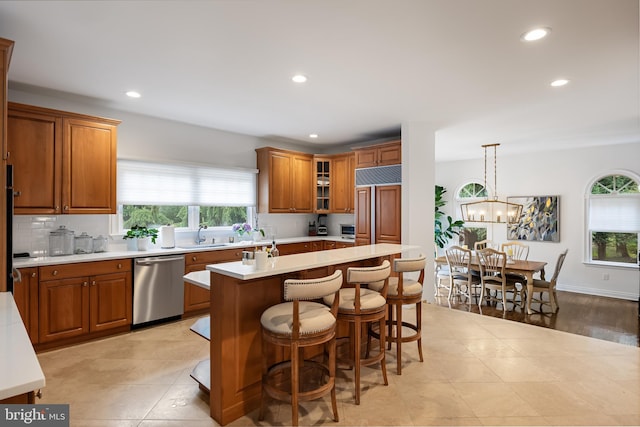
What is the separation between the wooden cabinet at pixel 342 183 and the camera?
596 centimetres

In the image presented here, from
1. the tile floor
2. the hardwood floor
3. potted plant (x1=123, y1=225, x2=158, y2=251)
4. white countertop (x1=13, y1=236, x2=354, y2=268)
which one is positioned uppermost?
potted plant (x1=123, y1=225, x2=158, y2=251)

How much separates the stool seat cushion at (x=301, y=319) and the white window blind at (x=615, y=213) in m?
6.84

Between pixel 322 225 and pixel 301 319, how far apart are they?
453cm

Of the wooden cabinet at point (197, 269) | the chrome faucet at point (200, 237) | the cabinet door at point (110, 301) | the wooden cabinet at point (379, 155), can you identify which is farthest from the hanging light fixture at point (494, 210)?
the cabinet door at point (110, 301)

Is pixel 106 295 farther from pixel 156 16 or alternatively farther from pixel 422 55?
pixel 422 55

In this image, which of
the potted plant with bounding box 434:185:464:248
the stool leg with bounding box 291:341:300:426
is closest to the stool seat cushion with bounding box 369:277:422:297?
the stool leg with bounding box 291:341:300:426

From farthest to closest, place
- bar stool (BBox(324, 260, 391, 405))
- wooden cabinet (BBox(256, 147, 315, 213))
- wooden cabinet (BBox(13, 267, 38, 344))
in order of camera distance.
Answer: wooden cabinet (BBox(256, 147, 315, 213)), wooden cabinet (BBox(13, 267, 38, 344)), bar stool (BBox(324, 260, 391, 405))

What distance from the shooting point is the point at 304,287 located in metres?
2.03

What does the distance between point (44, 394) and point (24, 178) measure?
204 centimetres

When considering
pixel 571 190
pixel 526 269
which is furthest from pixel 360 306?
pixel 571 190

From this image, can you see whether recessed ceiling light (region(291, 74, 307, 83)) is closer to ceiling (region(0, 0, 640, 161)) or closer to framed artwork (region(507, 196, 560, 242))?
ceiling (region(0, 0, 640, 161))

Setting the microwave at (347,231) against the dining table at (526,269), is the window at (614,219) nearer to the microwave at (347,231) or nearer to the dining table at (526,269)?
the dining table at (526,269)

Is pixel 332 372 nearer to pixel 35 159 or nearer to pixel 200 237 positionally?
pixel 200 237

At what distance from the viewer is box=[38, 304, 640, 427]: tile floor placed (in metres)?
2.30
